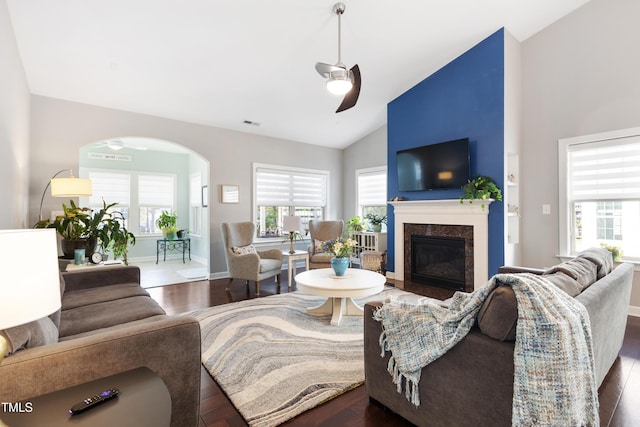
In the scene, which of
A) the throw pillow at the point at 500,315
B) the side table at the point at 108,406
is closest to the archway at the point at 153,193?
the side table at the point at 108,406

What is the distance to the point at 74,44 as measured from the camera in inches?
126

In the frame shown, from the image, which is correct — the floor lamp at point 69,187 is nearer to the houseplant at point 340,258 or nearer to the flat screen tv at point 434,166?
the houseplant at point 340,258

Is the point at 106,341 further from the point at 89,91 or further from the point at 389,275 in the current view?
the point at 389,275

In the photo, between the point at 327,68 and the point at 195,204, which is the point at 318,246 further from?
the point at 195,204

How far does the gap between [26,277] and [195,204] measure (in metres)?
7.39

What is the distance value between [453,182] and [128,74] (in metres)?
4.47

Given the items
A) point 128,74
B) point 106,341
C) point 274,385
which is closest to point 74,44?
point 128,74

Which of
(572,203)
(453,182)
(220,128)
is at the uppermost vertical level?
(220,128)

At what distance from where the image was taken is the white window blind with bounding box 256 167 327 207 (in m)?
6.15

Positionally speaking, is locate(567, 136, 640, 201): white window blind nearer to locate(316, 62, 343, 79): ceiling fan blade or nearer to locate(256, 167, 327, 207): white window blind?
locate(316, 62, 343, 79): ceiling fan blade

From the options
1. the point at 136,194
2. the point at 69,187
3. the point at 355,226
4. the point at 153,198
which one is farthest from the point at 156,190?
the point at 355,226

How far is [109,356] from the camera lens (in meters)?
1.32

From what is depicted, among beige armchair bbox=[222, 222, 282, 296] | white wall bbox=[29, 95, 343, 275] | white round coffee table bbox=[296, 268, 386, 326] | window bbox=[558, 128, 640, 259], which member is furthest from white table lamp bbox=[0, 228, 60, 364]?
window bbox=[558, 128, 640, 259]

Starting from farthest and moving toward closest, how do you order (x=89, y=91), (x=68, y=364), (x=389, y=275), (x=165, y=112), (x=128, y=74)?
1. (x=389, y=275)
2. (x=165, y=112)
3. (x=89, y=91)
4. (x=128, y=74)
5. (x=68, y=364)
